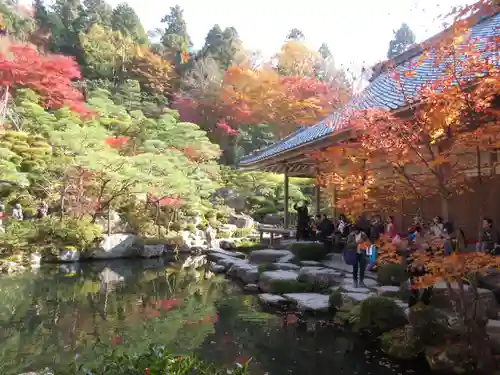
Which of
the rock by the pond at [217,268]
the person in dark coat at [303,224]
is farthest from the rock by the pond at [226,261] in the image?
the person in dark coat at [303,224]

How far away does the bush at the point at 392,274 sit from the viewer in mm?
7430

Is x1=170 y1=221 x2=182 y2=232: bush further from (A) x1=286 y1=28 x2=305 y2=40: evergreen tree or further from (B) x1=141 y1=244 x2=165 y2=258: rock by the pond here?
(A) x1=286 y1=28 x2=305 y2=40: evergreen tree

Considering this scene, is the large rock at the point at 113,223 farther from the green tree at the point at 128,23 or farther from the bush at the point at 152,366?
the green tree at the point at 128,23

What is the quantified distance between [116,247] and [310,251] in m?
7.14

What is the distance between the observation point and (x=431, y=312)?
5199 millimetres

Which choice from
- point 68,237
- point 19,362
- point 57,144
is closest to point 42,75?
point 57,144

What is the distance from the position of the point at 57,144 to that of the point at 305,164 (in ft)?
26.7

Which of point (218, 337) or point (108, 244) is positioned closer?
point (218, 337)

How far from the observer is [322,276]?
27.6ft

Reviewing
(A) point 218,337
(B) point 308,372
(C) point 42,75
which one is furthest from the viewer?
(C) point 42,75

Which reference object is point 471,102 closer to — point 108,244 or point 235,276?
point 235,276

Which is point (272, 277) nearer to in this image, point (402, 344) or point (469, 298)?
point (402, 344)

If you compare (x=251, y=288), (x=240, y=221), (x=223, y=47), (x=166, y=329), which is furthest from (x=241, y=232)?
(x=223, y=47)

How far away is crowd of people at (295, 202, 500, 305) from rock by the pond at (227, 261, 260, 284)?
1.84 metres
